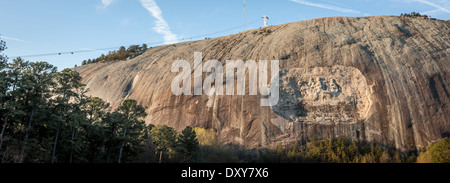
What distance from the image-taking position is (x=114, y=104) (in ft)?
188

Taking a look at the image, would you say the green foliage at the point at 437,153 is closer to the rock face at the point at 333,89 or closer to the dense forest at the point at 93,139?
the dense forest at the point at 93,139

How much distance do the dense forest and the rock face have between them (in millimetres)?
2441

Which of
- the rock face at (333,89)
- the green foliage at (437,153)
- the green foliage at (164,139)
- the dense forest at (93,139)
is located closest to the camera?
the dense forest at (93,139)

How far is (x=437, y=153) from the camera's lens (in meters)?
35.5

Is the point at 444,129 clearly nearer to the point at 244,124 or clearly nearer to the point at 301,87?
the point at 301,87

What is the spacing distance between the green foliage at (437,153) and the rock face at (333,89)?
2.43 m

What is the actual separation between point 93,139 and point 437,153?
37.7 metres

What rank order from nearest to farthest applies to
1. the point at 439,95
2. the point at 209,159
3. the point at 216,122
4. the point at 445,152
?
the point at 445,152
the point at 209,159
the point at 439,95
the point at 216,122

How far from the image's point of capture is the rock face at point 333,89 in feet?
140

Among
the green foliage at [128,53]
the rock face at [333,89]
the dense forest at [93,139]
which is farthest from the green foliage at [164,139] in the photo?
the green foliage at [128,53]

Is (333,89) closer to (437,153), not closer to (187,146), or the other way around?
(437,153)

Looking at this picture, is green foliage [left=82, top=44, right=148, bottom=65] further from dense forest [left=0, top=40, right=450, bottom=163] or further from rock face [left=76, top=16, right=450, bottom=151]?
dense forest [left=0, top=40, right=450, bottom=163]

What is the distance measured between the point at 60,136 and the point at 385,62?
4515 centimetres
